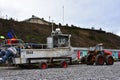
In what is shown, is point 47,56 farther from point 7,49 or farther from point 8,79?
point 8,79

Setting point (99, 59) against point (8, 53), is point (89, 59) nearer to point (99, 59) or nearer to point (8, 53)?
point (99, 59)

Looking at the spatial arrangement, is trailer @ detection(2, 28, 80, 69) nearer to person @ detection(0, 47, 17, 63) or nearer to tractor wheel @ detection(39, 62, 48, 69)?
tractor wheel @ detection(39, 62, 48, 69)

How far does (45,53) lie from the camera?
27.6 meters

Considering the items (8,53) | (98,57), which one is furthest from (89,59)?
(8,53)

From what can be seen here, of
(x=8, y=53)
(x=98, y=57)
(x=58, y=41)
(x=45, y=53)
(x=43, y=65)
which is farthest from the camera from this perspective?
(x=98, y=57)

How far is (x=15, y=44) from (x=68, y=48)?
5487mm

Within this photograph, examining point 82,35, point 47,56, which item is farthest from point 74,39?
point 47,56

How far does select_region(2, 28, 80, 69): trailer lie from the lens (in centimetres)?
2620

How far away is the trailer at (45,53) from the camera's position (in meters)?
26.2

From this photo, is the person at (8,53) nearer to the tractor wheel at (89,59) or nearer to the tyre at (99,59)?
the tyre at (99,59)

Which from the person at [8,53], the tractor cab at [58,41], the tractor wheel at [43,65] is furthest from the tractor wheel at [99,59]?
the person at [8,53]

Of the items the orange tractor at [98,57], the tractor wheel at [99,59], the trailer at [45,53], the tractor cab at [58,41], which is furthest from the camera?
the orange tractor at [98,57]

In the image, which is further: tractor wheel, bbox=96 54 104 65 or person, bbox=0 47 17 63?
tractor wheel, bbox=96 54 104 65

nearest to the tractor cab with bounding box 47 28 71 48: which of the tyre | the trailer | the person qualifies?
the trailer
